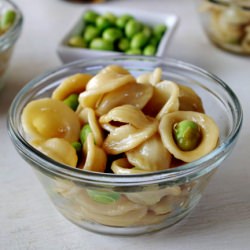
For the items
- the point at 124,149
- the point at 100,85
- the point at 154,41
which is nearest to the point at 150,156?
the point at 124,149

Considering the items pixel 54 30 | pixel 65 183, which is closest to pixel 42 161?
pixel 65 183

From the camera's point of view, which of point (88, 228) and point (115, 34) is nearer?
point (88, 228)

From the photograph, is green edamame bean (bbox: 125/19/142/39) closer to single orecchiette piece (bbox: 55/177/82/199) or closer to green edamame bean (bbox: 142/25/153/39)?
green edamame bean (bbox: 142/25/153/39)

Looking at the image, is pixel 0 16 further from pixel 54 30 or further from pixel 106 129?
pixel 106 129

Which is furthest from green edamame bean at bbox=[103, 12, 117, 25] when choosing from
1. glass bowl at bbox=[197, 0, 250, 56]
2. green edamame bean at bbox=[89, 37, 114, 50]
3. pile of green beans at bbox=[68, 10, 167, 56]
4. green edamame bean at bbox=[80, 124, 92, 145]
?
green edamame bean at bbox=[80, 124, 92, 145]

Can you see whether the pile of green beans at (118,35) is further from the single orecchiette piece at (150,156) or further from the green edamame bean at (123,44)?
the single orecchiette piece at (150,156)

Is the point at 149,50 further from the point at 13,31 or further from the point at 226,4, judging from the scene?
the point at 13,31
